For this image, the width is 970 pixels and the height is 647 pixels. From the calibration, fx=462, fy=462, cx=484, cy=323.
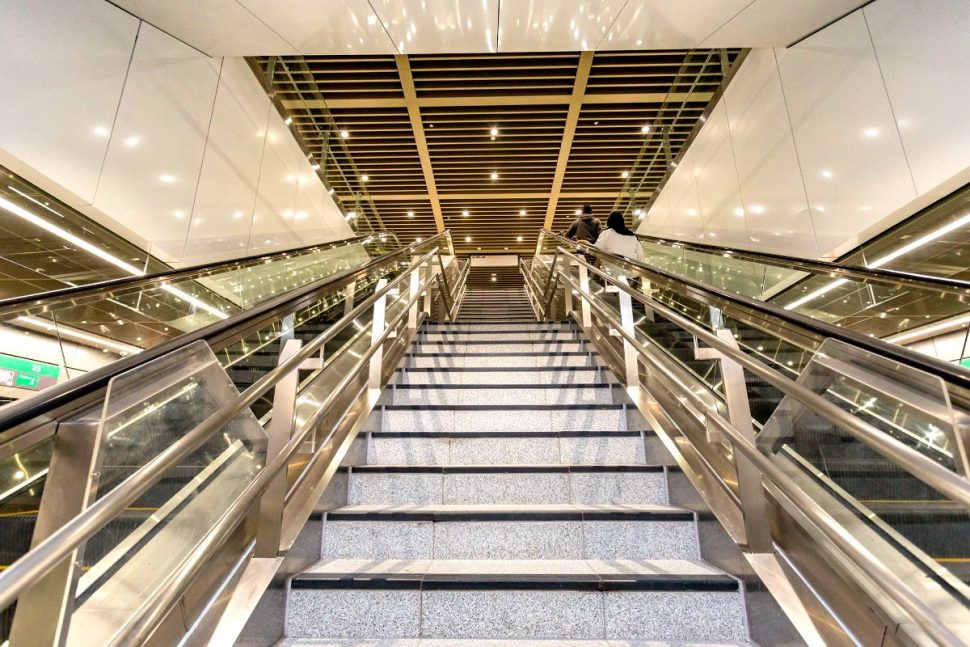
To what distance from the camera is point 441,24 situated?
4320 mm

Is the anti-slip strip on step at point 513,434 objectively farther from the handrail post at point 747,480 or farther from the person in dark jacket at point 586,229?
Answer: the person in dark jacket at point 586,229

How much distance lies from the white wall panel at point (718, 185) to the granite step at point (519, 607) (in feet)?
15.8

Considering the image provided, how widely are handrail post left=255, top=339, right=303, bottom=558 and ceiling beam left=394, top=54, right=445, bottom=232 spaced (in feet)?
18.5

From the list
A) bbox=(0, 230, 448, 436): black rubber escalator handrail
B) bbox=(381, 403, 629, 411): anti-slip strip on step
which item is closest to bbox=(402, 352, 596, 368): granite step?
bbox=(381, 403, 629, 411): anti-slip strip on step

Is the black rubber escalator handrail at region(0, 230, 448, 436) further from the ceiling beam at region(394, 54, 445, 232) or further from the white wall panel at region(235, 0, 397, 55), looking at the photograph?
the ceiling beam at region(394, 54, 445, 232)

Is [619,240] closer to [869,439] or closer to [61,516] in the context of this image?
[869,439]

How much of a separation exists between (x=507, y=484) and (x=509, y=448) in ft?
0.79

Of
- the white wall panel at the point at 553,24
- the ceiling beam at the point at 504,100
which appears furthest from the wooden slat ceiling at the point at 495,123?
the white wall panel at the point at 553,24

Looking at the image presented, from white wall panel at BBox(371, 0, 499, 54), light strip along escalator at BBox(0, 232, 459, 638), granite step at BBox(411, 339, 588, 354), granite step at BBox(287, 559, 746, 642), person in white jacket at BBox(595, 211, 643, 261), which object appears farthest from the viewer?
person in white jacket at BBox(595, 211, 643, 261)

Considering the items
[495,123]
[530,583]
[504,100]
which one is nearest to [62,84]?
[530,583]

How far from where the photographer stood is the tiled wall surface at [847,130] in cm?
296

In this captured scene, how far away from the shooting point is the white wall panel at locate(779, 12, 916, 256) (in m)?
3.38

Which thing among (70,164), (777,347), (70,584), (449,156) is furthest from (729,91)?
(70,584)

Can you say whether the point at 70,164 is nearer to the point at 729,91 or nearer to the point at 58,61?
the point at 58,61
